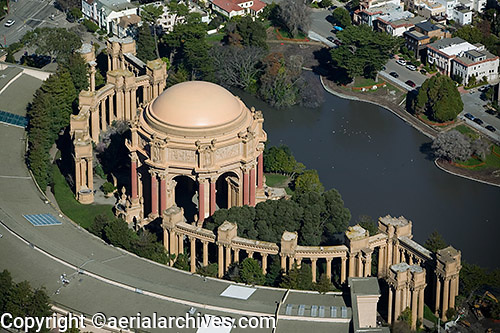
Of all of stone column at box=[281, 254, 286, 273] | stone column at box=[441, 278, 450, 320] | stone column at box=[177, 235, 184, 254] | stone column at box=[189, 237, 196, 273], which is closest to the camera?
stone column at box=[441, 278, 450, 320]

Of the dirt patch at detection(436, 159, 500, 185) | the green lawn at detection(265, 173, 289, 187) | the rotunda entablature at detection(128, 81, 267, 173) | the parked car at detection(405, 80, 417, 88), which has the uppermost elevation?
the rotunda entablature at detection(128, 81, 267, 173)

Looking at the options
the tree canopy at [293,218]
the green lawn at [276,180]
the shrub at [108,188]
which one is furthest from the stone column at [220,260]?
the green lawn at [276,180]

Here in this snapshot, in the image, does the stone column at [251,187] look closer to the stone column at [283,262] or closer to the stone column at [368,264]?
the stone column at [283,262]

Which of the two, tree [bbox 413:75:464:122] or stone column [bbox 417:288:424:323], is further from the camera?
tree [bbox 413:75:464:122]

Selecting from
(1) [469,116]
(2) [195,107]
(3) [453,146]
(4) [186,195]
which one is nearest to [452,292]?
(2) [195,107]

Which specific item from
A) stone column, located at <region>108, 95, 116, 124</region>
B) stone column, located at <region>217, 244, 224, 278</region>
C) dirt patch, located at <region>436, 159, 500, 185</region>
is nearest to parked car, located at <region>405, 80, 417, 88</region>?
dirt patch, located at <region>436, 159, 500, 185</region>

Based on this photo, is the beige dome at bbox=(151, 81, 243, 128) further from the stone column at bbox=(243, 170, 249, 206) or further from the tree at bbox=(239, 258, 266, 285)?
the tree at bbox=(239, 258, 266, 285)

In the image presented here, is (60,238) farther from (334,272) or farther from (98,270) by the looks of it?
(334,272)
